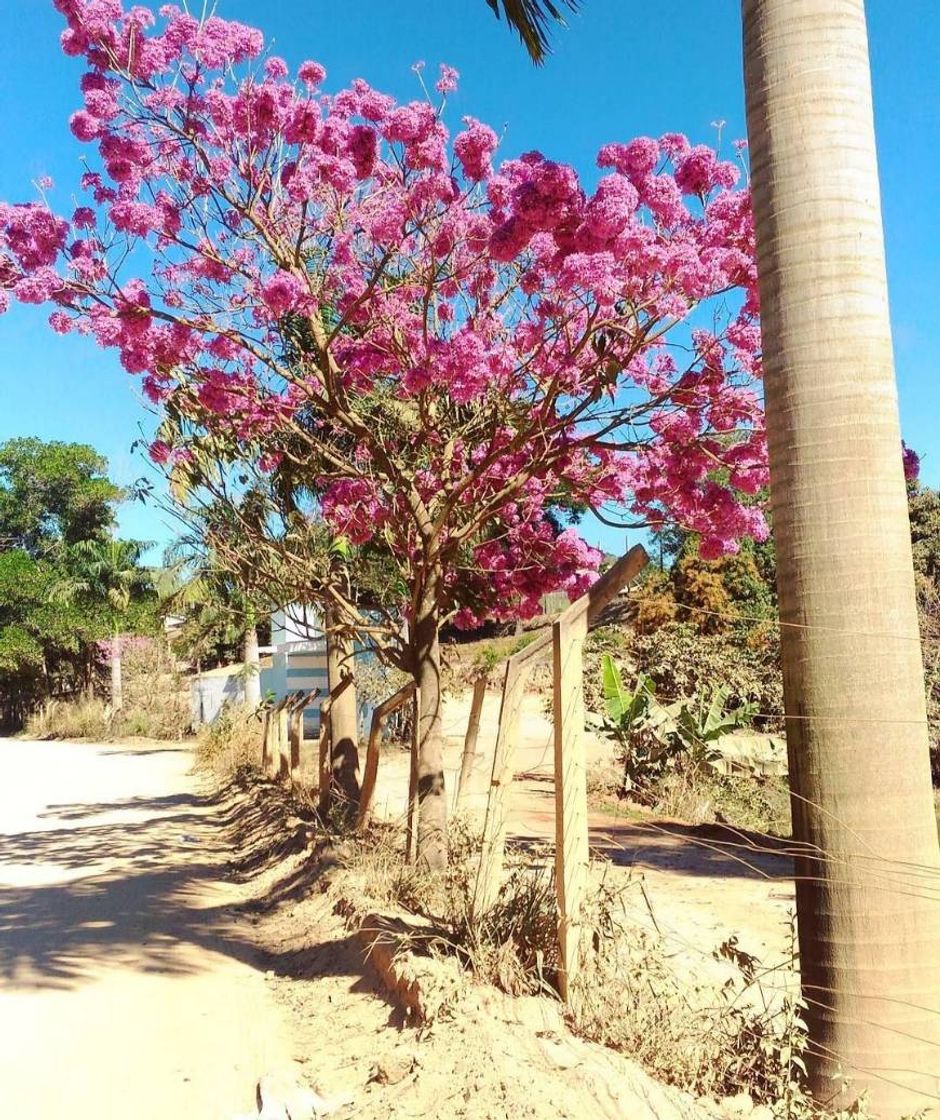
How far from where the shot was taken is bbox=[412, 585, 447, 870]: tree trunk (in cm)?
662

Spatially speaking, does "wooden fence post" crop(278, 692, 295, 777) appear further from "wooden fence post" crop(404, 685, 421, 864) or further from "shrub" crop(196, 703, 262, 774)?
"wooden fence post" crop(404, 685, 421, 864)

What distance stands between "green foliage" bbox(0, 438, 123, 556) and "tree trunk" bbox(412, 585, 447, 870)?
34899 millimetres

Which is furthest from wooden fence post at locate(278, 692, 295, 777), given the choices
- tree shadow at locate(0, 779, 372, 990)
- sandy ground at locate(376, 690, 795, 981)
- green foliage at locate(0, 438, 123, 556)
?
green foliage at locate(0, 438, 123, 556)

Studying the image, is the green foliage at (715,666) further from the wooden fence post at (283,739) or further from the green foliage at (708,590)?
the wooden fence post at (283,739)

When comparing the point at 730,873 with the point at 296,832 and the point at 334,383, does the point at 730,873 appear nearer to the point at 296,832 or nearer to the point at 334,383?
the point at 296,832

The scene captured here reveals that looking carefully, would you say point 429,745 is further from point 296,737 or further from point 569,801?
point 296,737

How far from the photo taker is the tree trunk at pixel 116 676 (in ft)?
116

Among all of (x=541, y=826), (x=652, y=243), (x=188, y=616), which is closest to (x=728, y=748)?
(x=541, y=826)

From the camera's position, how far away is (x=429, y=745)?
709 centimetres

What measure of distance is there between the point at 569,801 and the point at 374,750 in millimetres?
3657

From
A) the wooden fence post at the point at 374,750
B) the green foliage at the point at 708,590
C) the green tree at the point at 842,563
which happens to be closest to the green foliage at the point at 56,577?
the green foliage at the point at 708,590

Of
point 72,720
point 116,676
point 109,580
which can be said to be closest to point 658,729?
point 116,676

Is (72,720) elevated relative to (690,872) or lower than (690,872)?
elevated

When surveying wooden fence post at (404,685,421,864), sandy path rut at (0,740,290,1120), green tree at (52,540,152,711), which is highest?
green tree at (52,540,152,711)
